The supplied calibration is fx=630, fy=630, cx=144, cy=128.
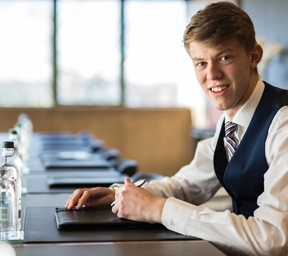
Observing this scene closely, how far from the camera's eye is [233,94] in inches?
84.9

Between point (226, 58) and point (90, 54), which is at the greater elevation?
point (90, 54)

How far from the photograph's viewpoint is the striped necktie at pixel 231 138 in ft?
7.27

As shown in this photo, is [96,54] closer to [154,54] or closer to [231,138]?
[154,54]

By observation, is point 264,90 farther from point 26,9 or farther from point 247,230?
point 26,9

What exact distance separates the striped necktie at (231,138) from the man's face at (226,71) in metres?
0.07

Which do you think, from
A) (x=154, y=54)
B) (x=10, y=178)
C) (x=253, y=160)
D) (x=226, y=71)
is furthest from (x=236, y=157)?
(x=154, y=54)

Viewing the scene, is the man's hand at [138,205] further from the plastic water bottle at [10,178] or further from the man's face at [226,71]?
the man's face at [226,71]

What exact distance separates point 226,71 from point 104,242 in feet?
2.37

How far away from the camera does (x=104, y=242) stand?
1776mm

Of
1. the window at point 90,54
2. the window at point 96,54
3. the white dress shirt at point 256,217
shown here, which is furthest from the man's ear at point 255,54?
the window at point 90,54

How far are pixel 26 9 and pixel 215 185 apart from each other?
305 inches

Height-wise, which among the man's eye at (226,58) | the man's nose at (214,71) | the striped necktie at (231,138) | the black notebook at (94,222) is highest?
the man's eye at (226,58)

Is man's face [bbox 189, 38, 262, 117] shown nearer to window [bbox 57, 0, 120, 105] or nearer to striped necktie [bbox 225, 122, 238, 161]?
striped necktie [bbox 225, 122, 238, 161]

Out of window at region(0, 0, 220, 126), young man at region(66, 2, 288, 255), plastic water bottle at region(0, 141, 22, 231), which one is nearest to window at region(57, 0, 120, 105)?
window at region(0, 0, 220, 126)
